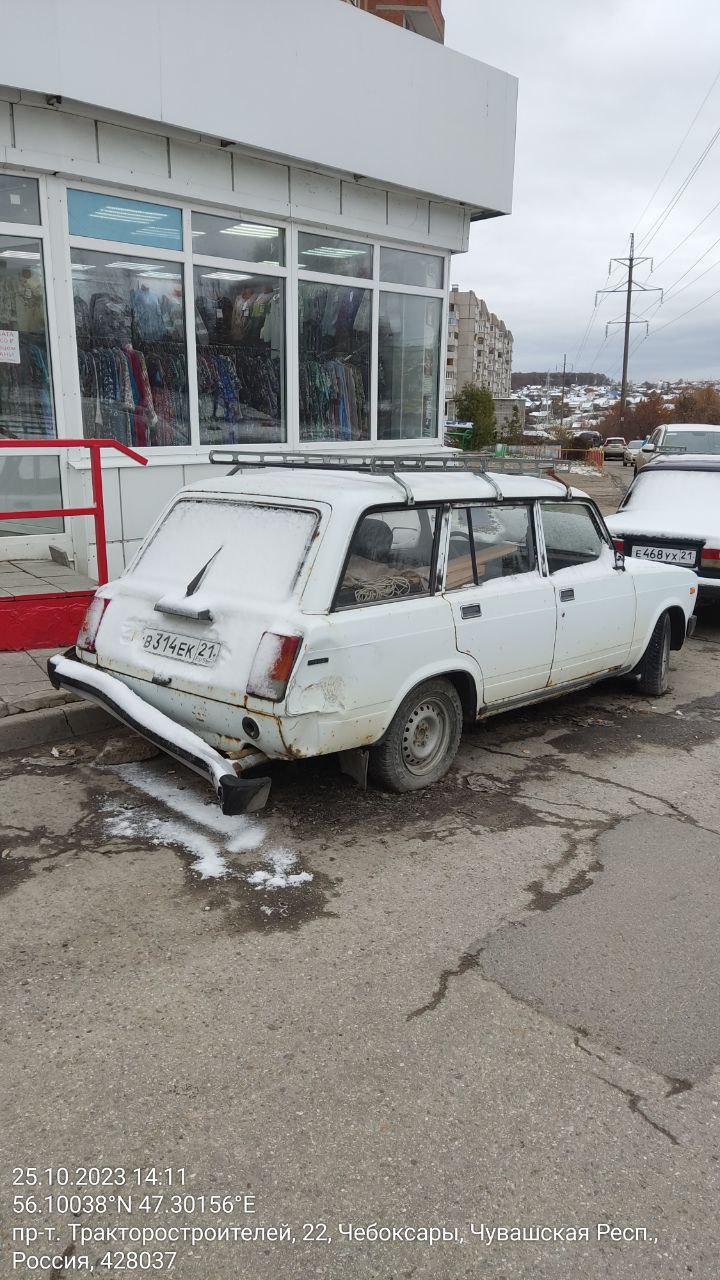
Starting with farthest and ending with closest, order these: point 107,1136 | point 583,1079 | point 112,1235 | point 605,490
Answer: point 605,490 < point 583,1079 < point 107,1136 < point 112,1235

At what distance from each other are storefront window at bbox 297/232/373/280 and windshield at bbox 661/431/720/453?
31.0ft

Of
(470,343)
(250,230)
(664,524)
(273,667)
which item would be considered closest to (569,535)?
(273,667)

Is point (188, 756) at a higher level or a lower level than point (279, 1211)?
higher

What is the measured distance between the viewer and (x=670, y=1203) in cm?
232

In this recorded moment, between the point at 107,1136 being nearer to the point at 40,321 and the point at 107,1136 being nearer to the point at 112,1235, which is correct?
the point at 112,1235

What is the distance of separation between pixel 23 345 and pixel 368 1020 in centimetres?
745

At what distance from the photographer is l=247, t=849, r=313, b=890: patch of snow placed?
389 centimetres

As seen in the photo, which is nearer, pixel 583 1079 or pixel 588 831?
pixel 583 1079

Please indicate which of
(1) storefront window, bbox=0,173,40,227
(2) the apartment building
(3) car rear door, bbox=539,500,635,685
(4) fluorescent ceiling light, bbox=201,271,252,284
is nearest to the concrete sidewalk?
(3) car rear door, bbox=539,500,635,685

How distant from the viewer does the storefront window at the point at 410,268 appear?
1141cm

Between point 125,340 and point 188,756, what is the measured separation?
6285 millimetres

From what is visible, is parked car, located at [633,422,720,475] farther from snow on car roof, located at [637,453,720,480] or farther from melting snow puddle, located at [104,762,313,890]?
melting snow puddle, located at [104,762,313,890]

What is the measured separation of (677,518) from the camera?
9312mm

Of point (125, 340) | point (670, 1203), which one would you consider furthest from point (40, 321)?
point (670, 1203)
